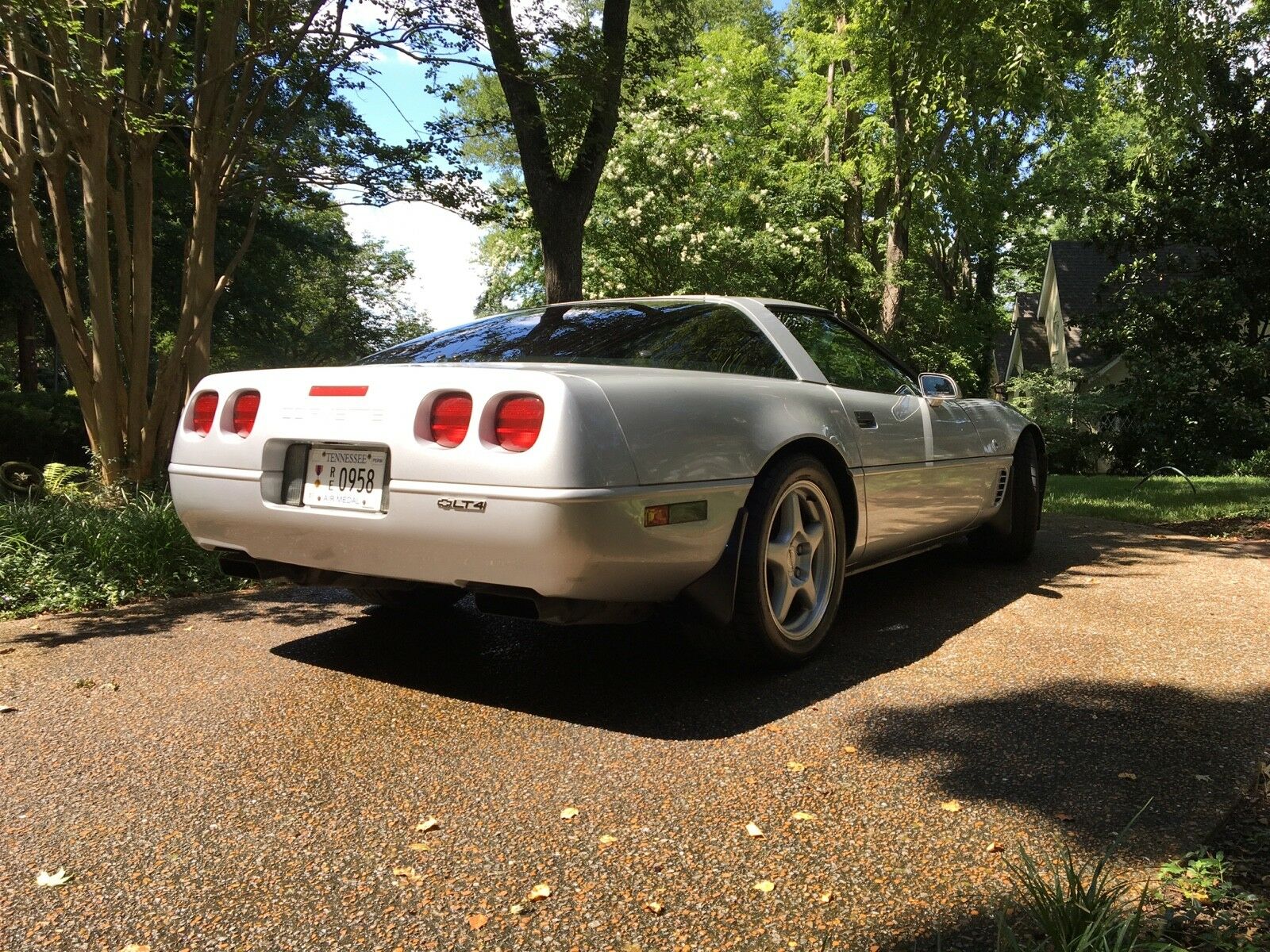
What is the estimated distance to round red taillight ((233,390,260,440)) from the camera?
344cm

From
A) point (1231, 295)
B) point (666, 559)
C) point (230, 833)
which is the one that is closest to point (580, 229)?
point (666, 559)

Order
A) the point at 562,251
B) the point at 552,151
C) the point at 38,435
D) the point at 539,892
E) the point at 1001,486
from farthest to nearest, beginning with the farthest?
1. the point at 38,435
2. the point at 562,251
3. the point at 552,151
4. the point at 1001,486
5. the point at 539,892

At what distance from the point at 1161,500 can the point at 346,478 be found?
9.66 metres

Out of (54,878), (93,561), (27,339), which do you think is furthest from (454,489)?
(27,339)

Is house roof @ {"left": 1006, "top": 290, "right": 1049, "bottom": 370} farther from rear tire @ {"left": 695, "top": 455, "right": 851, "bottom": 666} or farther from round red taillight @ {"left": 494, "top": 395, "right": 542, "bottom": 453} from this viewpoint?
round red taillight @ {"left": 494, "top": 395, "right": 542, "bottom": 453}

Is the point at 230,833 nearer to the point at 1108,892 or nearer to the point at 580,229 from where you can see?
the point at 1108,892

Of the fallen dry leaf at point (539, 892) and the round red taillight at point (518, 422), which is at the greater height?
the round red taillight at point (518, 422)

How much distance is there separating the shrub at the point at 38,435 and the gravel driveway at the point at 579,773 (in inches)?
276

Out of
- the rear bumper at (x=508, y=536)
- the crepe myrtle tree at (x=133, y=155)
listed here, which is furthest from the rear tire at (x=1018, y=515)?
the crepe myrtle tree at (x=133, y=155)

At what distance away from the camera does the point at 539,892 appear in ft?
6.72

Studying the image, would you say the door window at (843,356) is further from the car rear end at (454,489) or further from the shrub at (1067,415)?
the shrub at (1067,415)

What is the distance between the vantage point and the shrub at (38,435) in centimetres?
1031

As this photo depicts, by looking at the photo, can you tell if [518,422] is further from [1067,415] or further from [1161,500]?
[1067,415]

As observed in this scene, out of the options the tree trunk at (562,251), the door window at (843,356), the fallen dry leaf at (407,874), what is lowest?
the fallen dry leaf at (407,874)
